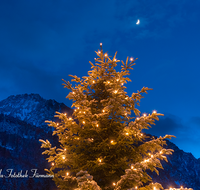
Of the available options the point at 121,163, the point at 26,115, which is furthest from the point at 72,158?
the point at 26,115

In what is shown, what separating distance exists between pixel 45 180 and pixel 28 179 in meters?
4.04

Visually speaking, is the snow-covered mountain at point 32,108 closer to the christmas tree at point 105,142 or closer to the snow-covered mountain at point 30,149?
the snow-covered mountain at point 30,149

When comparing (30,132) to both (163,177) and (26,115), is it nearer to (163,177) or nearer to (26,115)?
(26,115)

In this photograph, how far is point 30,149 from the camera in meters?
37.9

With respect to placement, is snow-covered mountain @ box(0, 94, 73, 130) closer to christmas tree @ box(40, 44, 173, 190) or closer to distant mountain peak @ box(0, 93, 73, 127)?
distant mountain peak @ box(0, 93, 73, 127)

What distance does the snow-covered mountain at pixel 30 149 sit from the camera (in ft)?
98.9

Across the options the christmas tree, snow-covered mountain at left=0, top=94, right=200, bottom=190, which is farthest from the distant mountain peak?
Answer: the christmas tree

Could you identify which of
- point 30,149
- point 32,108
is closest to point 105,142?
point 30,149

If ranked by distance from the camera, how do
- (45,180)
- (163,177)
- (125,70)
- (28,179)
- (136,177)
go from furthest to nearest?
(163,177)
(45,180)
(28,179)
(125,70)
(136,177)

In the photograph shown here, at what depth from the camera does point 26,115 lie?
244 ft

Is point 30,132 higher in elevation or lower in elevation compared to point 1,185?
higher

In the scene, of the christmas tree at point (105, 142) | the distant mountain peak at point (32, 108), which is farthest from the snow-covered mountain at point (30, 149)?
the christmas tree at point (105, 142)

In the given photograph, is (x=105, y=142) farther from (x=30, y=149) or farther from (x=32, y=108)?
(x=32, y=108)

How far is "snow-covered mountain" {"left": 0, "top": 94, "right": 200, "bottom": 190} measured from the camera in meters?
30.2
